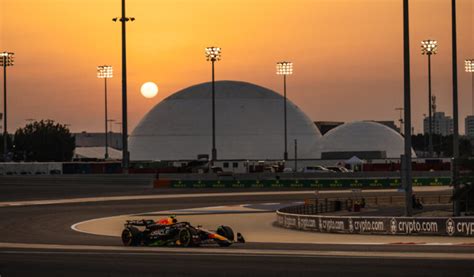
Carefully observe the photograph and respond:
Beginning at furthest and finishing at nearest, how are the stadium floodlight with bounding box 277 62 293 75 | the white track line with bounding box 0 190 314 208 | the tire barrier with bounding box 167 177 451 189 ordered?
the stadium floodlight with bounding box 277 62 293 75, the tire barrier with bounding box 167 177 451 189, the white track line with bounding box 0 190 314 208

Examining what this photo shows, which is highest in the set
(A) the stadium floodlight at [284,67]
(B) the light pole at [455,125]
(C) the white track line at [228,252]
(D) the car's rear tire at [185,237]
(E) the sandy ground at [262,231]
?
(A) the stadium floodlight at [284,67]

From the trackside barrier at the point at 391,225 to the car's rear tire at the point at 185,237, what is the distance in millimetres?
9149

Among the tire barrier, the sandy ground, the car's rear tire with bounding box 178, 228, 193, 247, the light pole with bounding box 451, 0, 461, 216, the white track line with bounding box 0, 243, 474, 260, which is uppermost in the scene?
the light pole with bounding box 451, 0, 461, 216

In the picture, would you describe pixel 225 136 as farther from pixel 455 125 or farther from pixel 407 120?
pixel 407 120

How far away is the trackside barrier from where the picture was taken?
36.9 m

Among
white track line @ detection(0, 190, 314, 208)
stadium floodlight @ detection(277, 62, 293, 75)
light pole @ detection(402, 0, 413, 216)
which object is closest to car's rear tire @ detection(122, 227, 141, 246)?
light pole @ detection(402, 0, 413, 216)

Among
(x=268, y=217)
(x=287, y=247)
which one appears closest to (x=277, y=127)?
(x=268, y=217)

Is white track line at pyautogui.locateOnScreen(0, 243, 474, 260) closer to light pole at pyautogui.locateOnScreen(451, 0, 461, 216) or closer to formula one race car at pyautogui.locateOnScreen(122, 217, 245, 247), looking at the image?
formula one race car at pyautogui.locateOnScreen(122, 217, 245, 247)

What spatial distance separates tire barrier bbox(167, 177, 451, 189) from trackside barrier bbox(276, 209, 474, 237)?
46589 millimetres

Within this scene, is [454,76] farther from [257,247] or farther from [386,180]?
[386,180]

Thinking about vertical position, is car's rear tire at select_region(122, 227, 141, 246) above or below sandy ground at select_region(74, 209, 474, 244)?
above

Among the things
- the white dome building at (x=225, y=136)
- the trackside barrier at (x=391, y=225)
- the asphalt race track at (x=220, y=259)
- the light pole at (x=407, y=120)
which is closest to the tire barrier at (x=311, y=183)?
the trackside barrier at (x=391, y=225)

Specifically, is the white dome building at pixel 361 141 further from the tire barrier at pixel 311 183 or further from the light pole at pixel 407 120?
the light pole at pixel 407 120

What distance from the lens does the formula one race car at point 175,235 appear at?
33.5m
